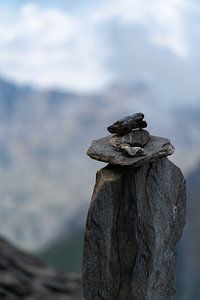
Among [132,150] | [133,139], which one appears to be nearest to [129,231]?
[132,150]

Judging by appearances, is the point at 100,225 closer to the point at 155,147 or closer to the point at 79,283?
the point at 155,147

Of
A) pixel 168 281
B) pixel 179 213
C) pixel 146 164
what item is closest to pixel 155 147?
pixel 146 164

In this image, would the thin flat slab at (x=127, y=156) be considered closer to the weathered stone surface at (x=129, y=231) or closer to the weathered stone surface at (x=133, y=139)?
the weathered stone surface at (x=133, y=139)

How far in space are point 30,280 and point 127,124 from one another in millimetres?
28764

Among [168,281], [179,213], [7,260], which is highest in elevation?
[7,260]

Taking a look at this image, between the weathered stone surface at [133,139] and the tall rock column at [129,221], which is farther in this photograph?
the weathered stone surface at [133,139]

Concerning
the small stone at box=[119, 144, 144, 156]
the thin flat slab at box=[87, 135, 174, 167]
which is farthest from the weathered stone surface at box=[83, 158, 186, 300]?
the small stone at box=[119, 144, 144, 156]

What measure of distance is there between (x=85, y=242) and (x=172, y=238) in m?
2.02

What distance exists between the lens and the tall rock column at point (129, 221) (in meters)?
13.3

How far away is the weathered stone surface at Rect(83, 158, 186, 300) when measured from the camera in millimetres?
13336

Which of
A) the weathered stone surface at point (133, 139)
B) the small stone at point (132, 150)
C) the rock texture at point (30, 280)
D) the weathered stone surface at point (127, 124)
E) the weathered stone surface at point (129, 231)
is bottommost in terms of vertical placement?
the weathered stone surface at point (129, 231)

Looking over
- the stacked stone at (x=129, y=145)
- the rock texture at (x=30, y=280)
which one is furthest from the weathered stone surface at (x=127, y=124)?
the rock texture at (x=30, y=280)

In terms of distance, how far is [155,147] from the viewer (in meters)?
13.4

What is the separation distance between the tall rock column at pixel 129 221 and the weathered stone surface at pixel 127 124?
9cm
